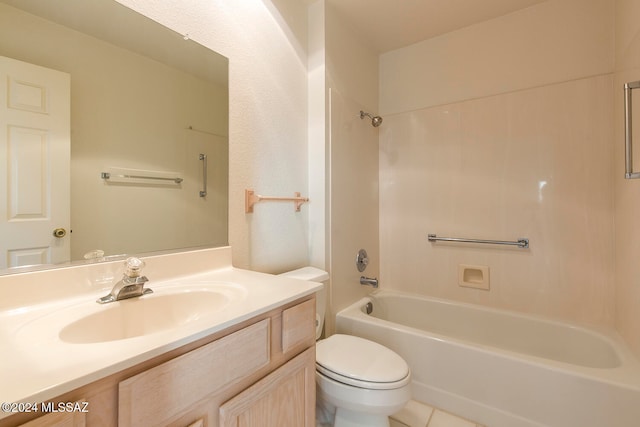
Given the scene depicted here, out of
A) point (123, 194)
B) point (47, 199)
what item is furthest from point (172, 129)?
point (47, 199)

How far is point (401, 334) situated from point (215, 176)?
50.0 inches

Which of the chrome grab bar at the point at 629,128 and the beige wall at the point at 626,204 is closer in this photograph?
the chrome grab bar at the point at 629,128

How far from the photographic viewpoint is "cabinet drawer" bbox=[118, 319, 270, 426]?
50 centimetres

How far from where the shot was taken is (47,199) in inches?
31.7

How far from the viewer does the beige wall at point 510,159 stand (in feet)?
5.35

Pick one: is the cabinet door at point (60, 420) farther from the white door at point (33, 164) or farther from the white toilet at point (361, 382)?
the white toilet at point (361, 382)

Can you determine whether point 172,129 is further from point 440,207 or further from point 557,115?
point 557,115

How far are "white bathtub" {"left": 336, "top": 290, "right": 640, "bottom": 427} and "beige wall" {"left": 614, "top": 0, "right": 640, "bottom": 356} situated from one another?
17 centimetres

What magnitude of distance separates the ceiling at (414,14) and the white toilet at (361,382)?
1983 mm

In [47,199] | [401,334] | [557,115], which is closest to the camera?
[47,199]

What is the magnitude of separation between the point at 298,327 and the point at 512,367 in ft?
3.58

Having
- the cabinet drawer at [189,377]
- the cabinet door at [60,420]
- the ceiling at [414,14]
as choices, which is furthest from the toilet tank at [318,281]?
the ceiling at [414,14]

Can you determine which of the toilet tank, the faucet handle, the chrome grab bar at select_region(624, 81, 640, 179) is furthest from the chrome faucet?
the chrome grab bar at select_region(624, 81, 640, 179)

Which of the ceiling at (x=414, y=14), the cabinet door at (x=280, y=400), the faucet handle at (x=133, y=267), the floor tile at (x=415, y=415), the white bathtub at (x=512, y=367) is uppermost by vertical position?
the ceiling at (x=414, y=14)
